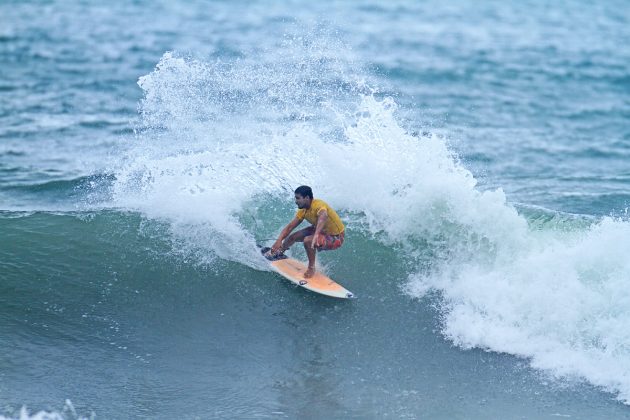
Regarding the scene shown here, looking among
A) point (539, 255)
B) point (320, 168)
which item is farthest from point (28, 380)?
point (539, 255)

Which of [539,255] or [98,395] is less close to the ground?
[539,255]

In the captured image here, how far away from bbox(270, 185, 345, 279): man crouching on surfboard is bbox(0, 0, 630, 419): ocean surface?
737 millimetres

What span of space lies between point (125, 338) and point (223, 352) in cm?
136

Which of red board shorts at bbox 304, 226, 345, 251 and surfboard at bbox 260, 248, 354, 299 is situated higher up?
red board shorts at bbox 304, 226, 345, 251

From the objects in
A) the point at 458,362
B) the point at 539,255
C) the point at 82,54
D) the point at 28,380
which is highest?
the point at 82,54

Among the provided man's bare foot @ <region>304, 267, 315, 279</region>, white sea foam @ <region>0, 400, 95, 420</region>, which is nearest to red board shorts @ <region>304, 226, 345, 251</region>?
man's bare foot @ <region>304, 267, 315, 279</region>

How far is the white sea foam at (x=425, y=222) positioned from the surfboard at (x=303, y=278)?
51 cm

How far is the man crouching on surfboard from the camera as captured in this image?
11844 mm

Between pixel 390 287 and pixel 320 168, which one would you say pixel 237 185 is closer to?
pixel 320 168

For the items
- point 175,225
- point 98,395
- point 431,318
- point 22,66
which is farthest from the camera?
point 22,66

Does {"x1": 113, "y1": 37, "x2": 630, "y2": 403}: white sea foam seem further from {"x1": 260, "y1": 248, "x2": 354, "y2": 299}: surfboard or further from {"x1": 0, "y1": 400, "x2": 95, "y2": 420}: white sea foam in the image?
{"x1": 0, "y1": 400, "x2": 95, "y2": 420}: white sea foam

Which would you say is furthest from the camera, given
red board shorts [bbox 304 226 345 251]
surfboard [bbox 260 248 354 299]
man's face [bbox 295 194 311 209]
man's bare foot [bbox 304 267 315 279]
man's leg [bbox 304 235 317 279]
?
man's bare foot [bbox 304 267 315 279]

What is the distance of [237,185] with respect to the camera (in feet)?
48.6

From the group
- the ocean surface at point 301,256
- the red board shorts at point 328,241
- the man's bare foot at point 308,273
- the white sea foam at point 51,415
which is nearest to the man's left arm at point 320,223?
the red board shorts at point 328,241
